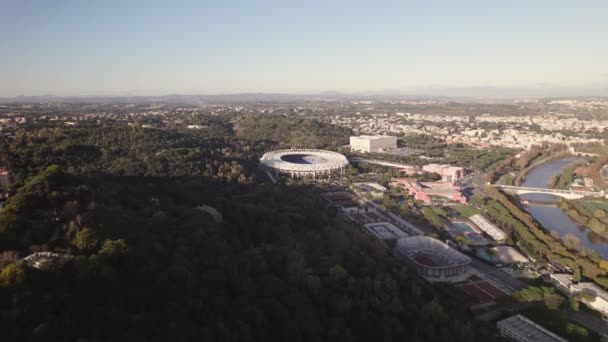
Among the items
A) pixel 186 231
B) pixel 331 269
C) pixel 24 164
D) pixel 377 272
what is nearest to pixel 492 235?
pixel 377 272

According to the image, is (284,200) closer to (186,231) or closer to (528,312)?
(186,231)

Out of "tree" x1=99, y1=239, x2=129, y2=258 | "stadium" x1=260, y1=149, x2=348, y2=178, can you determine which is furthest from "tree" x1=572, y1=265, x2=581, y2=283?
"stadium" x1=260, y1=149, x2=348, y2=178

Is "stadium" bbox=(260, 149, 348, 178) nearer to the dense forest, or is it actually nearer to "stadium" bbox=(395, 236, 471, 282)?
the dense forest

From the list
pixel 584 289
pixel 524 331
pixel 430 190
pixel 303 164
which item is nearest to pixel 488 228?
pixel 584 289

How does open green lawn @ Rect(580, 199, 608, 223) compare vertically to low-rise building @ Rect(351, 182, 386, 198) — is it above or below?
below

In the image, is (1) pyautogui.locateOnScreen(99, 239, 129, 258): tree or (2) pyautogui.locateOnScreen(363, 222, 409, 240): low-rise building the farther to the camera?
(2) pyautogui.locateOnScreen(363, 222, 409, 240): low-rise building

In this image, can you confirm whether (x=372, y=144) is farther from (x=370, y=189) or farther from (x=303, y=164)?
(x=370, y=189)

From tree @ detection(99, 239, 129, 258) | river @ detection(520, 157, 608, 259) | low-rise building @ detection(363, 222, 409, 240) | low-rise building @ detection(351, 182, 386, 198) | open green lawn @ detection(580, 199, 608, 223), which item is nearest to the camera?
tree @ detection(99, 239, 129, 258)
